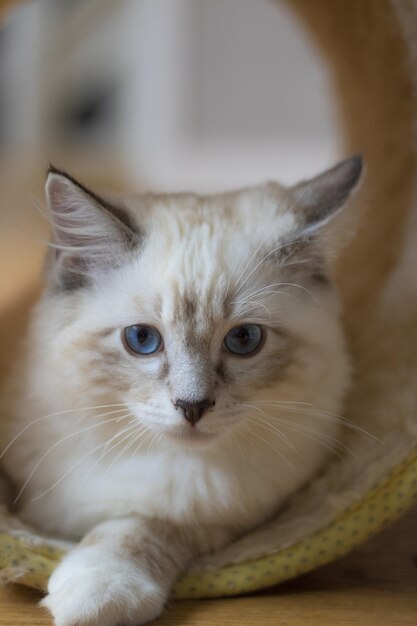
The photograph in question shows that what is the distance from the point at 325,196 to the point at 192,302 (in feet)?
1.14

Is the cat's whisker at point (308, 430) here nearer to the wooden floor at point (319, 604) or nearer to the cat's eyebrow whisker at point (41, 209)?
the wooden floor at point (319, 604)

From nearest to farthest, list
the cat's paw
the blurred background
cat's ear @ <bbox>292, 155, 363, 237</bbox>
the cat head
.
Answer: the cat's paw → the cat head → cat's ear @ <bbox>292, 155, 363, 237</bbox> → the blurred background

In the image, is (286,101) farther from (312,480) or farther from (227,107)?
(312,480)

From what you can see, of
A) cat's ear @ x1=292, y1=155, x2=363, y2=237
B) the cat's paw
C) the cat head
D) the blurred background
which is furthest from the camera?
the blurred background

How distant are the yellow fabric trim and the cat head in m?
0.22

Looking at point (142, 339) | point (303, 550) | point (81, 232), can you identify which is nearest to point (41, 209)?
point (81, 232)

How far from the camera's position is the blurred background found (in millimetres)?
4973

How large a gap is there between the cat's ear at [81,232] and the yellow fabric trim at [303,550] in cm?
48

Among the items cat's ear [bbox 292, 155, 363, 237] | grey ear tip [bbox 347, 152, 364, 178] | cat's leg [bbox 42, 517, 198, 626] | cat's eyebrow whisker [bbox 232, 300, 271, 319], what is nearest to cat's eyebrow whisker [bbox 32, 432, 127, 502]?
cat's leg [bbox 42, 517, 198, 626]

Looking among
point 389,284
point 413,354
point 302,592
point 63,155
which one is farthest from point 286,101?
point 302,592

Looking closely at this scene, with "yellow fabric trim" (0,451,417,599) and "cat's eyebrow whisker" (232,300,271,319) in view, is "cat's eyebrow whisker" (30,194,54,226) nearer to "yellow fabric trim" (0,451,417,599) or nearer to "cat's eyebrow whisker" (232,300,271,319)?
"cat's eyebrow whisker" (232,300,271,319)

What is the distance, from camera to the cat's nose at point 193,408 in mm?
1211

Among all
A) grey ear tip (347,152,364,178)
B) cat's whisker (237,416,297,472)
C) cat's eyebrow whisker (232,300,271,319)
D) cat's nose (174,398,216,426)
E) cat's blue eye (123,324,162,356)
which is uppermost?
grey ear tip (347,152,364,178)

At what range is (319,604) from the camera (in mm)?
1302
